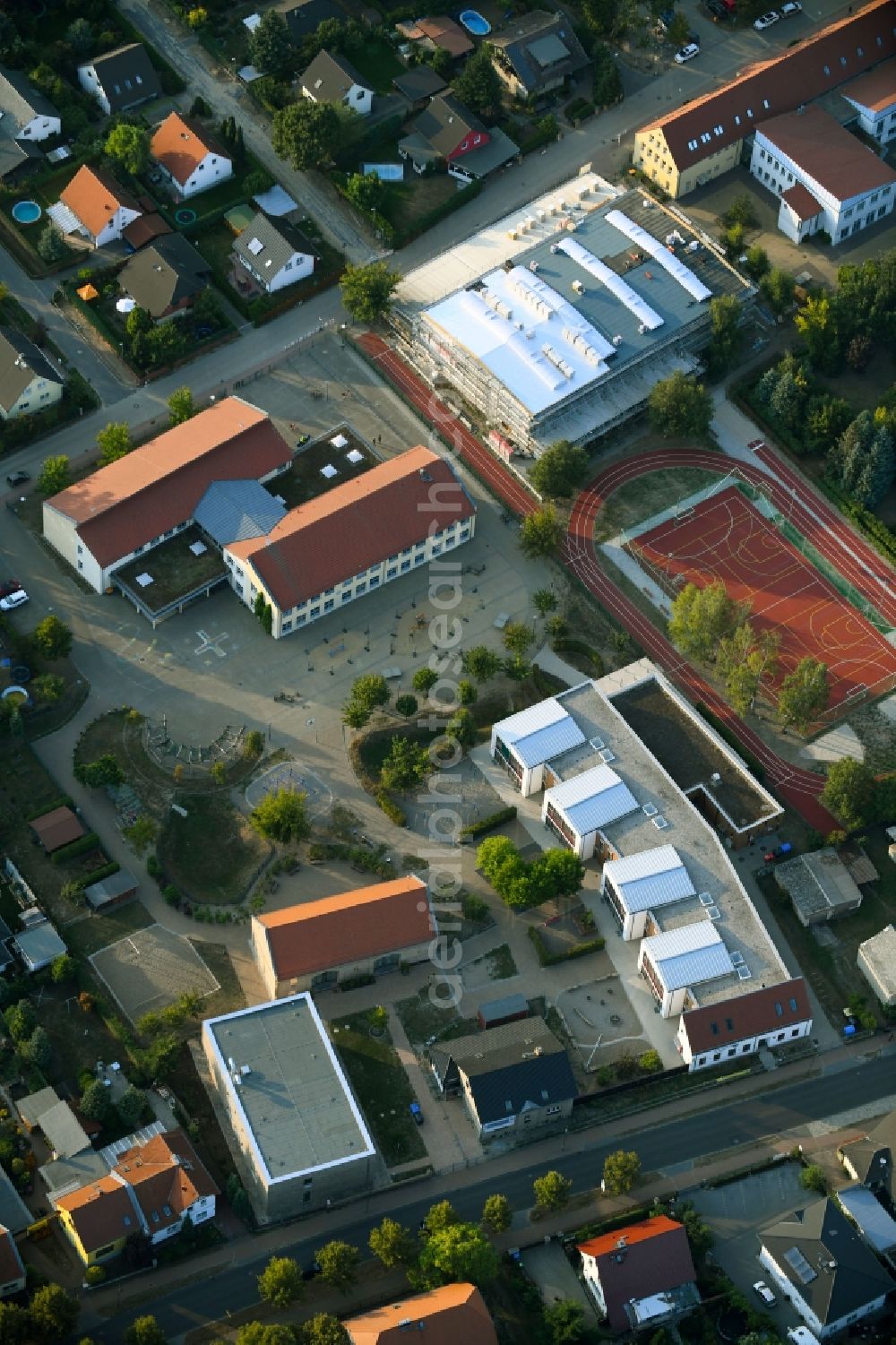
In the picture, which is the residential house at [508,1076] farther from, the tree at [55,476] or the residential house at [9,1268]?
the tree at [55,476]

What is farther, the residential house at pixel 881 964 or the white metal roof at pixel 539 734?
the white metal roof at pixel 539 734

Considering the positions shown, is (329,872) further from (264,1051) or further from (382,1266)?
(382,1266)

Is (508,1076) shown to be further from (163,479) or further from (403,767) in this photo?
(163,479)

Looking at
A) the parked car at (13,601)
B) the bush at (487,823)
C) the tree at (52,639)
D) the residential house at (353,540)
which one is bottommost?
the bush at (487,823)

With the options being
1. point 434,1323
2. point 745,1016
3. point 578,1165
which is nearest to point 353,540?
point 745,1016

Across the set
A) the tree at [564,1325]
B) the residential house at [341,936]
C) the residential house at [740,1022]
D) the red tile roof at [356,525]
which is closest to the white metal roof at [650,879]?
the residential house at [740,1022]

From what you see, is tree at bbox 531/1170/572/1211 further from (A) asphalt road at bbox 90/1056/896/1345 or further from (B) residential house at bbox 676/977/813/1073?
(B) residential house at bbox 676/977/813/1073

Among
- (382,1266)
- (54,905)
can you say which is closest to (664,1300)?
(382,1266)
